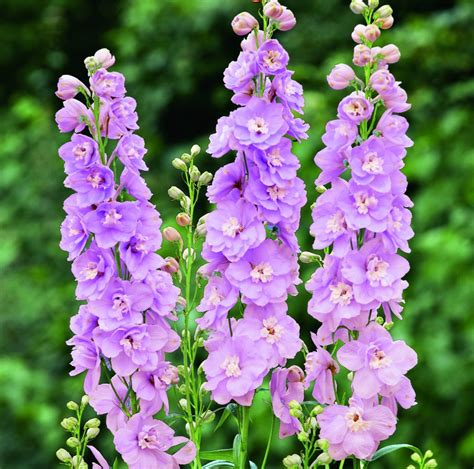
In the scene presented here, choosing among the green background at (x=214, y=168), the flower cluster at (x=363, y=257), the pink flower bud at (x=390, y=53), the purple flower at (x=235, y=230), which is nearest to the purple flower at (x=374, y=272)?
the flower cluster at (x=363, y=257)

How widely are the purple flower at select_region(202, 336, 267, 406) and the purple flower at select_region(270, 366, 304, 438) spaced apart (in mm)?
63

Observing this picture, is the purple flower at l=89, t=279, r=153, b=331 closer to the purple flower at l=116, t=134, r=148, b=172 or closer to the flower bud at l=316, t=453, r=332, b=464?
the purple flower at l=116, t=134, r=148, b=172

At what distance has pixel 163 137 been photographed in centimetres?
421

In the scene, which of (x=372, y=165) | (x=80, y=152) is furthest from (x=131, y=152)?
(x=372, y=165)

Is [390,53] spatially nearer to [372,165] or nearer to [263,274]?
[372,165]

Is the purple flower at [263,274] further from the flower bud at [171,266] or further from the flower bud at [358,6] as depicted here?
the flower bud at [358,6]

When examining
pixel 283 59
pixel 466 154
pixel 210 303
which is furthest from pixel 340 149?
pixel 466 154

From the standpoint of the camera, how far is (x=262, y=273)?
3.60 feet

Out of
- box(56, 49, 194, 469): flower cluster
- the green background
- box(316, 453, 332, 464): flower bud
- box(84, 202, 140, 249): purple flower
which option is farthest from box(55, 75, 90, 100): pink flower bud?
the green background

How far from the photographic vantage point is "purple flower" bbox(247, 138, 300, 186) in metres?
1.09

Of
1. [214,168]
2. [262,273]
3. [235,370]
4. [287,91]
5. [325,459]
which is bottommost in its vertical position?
[325,459]

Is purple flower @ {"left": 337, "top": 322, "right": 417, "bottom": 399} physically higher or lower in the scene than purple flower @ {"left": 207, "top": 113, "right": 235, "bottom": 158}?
lower

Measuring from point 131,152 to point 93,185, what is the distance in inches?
2.5

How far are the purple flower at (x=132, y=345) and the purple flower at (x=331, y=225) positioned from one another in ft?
0.66
